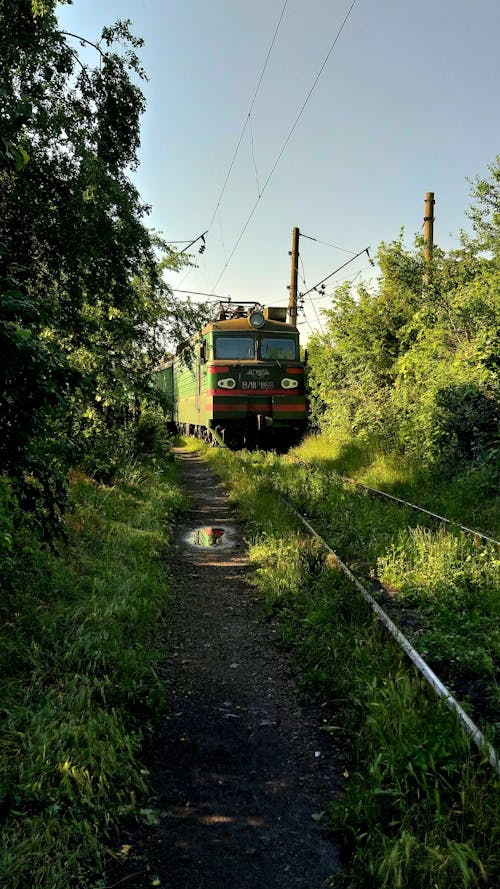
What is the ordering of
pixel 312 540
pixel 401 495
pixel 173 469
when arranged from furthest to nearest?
pixel 173 469 → pixel 401 495 → pixel 312 540

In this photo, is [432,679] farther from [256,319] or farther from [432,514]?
[256,319]

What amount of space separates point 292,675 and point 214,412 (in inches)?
408

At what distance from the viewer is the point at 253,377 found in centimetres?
1439

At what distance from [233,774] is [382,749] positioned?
32.1 inches

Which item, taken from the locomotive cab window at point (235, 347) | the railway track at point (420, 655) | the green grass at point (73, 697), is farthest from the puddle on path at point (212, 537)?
the locomotive cab window at point (235, 347)

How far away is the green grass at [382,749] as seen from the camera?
88.7 inches

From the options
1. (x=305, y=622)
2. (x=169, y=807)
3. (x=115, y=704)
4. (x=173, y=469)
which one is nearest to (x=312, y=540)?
(x=305, y=622)

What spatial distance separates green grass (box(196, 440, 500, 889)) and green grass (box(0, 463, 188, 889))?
108 centimetres

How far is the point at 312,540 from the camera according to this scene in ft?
21.9

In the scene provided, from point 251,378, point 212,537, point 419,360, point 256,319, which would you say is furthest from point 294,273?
point 212,537

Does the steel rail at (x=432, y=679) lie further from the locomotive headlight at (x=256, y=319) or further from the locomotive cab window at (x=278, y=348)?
the locomotive headlight at (x=256, y=319)

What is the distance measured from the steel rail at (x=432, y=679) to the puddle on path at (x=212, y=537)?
2.55 metres

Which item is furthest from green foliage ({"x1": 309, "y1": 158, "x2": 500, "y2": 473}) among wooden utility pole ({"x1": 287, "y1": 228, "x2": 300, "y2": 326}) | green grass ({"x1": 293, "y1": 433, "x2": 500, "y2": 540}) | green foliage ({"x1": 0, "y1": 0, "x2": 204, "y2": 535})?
green foliage ({"x1": 0, "y1": 0, "x2": 204, "y2": 535})

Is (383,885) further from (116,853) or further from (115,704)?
(115,704)
